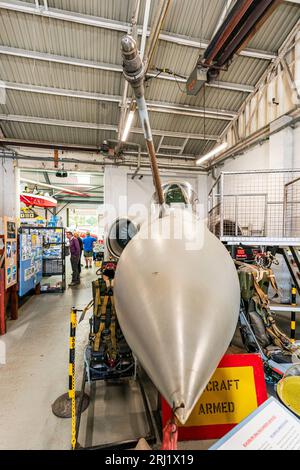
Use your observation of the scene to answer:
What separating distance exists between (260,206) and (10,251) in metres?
6.59

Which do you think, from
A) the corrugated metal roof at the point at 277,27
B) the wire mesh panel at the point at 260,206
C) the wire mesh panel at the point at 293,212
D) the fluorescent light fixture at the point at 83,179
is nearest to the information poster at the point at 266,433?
the wire mesh panel at the point at 260,206

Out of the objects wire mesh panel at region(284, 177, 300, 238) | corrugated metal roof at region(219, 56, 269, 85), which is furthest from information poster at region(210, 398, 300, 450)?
corrugated metal roof at region(219, 56, 269, 85)

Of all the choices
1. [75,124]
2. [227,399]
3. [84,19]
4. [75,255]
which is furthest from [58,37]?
[227,399]

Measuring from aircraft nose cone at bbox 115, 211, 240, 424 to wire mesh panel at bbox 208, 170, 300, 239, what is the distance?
3.01 meters

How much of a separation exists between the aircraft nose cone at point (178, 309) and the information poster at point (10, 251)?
3.52 m

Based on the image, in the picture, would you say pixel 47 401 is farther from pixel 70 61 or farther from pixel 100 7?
pixel 70 61

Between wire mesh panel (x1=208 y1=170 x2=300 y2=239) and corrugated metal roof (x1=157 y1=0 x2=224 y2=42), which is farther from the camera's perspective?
corrugated metal roof (x1=157 y1=0 x2=224 y2=42)

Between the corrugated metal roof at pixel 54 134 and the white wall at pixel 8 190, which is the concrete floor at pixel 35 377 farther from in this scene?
the corrugated metal roof at pixel 54 134

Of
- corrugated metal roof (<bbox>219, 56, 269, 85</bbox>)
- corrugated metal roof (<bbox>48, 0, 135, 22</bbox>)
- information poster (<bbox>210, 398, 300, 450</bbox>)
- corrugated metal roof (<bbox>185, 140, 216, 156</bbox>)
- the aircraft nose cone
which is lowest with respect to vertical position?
information poster (<bbox>210, 398, 300, 450</bbox>)

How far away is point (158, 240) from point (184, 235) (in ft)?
0.53

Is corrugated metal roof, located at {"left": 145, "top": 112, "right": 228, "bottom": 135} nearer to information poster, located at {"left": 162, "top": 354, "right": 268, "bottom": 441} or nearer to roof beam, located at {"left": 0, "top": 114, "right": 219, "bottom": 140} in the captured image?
roof beam, located at {"left": 0, "top": 114, "right": 219, "bottom": 140}

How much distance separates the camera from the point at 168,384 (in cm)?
89

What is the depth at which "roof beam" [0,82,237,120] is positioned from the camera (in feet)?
20.3

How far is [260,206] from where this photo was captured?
6.94m
